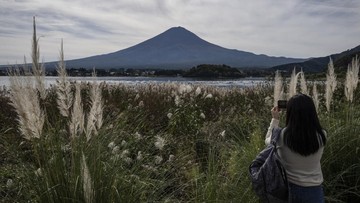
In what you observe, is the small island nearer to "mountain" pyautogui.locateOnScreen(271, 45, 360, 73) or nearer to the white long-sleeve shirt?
"mountain" pyautogui.locateOnScreen(271, 45, 360, 73)

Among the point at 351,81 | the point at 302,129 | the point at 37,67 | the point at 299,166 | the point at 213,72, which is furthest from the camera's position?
the point at 213,72

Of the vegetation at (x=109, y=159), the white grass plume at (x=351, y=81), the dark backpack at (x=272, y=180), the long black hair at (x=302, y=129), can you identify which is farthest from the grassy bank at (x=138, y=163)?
the long black hair at (x=302, y=129)

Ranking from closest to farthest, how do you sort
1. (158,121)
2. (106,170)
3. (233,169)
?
(106,170) → (233,169) → (158,121)

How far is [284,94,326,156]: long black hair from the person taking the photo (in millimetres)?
3924

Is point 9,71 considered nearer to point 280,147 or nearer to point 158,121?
point 280,147

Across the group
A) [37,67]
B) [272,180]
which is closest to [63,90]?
[37,67]

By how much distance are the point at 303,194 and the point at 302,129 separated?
0.57m

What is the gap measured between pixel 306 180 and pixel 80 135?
1.92m

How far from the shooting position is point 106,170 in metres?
3.84

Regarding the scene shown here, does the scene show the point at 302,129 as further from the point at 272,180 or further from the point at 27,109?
the point at 27,109

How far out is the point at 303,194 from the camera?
4.04m

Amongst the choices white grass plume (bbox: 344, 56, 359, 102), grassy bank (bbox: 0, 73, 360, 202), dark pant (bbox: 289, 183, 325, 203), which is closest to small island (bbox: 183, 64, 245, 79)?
grassy bank (bbox: 0, 73, 360, 202)

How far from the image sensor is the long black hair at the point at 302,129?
3924 mm

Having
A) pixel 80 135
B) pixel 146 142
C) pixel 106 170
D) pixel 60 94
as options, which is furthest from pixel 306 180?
pixel 146 142
